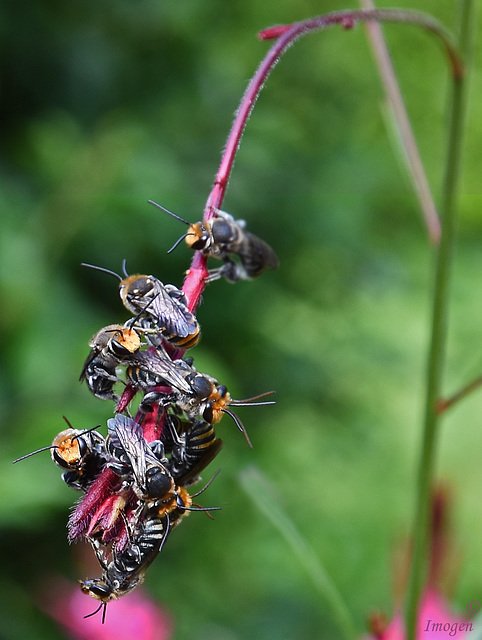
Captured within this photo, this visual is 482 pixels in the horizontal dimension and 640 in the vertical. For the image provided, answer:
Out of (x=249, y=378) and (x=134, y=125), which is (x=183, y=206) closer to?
(x=134, y=125)

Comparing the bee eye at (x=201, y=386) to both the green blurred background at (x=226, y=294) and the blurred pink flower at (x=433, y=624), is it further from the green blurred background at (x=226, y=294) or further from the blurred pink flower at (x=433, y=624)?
the green blurred background at (x=226, y=294)

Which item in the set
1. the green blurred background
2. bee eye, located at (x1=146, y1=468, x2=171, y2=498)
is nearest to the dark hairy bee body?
bee eye, located at (x1=146, y1=468, x2=171, y2=498)

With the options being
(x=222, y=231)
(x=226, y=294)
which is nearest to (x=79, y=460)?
(x=222, y=231)

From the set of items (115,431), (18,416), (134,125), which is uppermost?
(115,431)

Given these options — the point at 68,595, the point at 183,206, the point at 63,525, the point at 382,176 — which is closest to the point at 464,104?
the point at 183,206

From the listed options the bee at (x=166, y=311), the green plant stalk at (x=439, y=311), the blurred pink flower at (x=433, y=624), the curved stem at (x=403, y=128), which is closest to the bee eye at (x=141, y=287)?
the bee at (x=166, y=311)

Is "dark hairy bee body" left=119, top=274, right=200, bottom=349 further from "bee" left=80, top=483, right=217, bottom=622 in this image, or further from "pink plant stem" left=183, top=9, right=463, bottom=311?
"bee" left=80, top=483, right=217, bottom=622

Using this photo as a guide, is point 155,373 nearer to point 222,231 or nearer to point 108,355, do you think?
point 108,355
